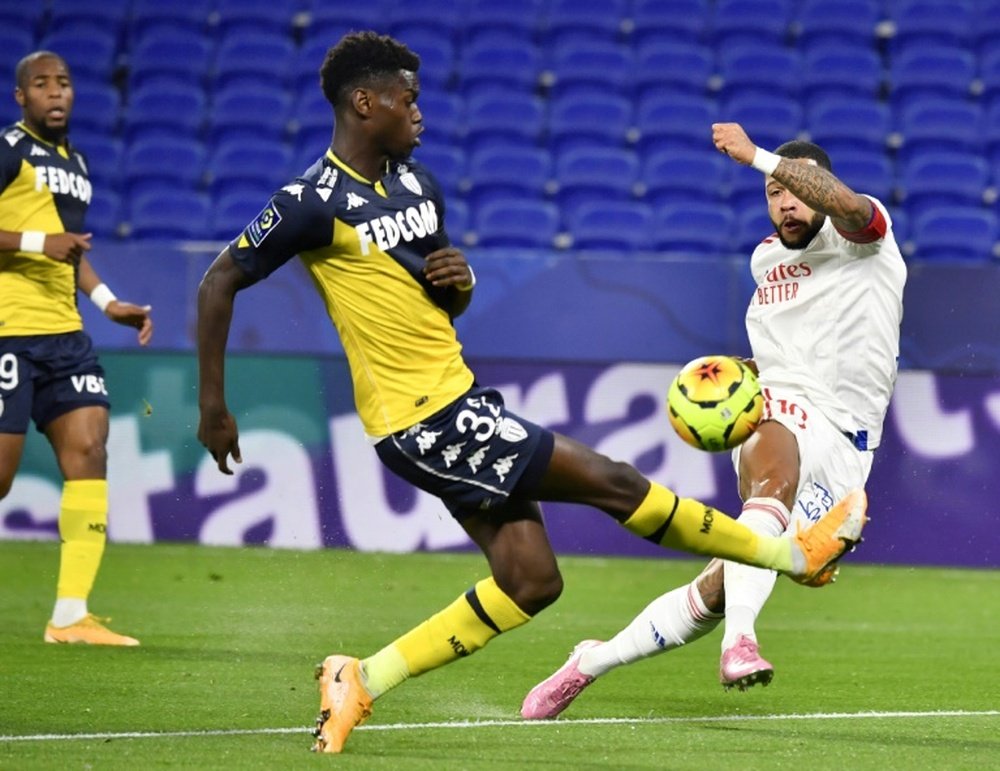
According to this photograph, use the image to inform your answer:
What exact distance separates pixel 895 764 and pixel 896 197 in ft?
34.8

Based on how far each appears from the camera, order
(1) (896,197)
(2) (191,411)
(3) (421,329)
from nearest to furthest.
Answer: (3) (421,329), (2) (191,411), (1) (896,197)

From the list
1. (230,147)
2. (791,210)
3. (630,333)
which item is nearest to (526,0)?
(230,147)

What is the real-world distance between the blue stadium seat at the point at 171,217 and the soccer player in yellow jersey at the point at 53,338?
21.4ft

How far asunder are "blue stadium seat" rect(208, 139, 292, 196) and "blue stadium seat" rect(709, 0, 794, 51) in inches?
166

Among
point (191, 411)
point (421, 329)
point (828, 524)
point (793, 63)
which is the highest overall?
point (793, 63)

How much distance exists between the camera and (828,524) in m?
5.36

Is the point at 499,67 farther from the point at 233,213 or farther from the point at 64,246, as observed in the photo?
the point at 64,246

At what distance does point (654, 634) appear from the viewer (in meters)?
5.93

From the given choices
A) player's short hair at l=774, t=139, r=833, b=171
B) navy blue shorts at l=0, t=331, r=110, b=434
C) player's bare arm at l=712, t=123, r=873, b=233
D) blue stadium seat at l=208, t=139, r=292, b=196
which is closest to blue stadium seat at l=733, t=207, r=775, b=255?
blue stadium seat at l=208, t=139, r=292, b=196

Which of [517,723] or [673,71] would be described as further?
[673,71]

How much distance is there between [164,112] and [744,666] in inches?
462

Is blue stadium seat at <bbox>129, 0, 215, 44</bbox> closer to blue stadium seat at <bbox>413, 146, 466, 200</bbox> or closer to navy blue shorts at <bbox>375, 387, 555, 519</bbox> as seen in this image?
blue stadium seat at <bbox>413, 146, 466, 200</bbox>

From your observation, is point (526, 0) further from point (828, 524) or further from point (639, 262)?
point (828, 524)

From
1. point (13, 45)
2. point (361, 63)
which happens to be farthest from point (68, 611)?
point (13, 45)
